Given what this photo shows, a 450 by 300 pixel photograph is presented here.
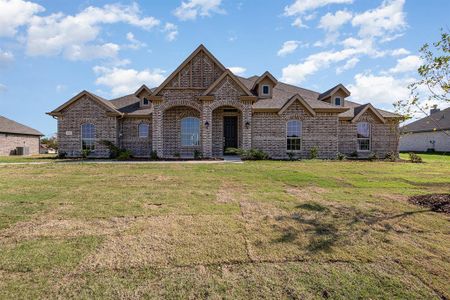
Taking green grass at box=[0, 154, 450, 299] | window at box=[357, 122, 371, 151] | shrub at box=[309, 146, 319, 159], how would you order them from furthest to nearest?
window at box=[357, 122, 371, 151] → shrub at box=[309, 146, 319, 159] → green grass at box=[0, 154, 450, 299]

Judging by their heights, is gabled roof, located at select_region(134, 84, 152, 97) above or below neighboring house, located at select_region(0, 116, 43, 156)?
above

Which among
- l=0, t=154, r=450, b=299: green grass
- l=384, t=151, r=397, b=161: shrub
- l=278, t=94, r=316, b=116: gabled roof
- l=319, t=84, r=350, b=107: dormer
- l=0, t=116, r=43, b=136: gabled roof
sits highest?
l=319, t=84, r=350, b=107: dormer

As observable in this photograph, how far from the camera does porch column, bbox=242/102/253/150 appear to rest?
59.3ft

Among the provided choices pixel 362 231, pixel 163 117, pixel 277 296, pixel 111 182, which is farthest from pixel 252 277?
pixel 163 117

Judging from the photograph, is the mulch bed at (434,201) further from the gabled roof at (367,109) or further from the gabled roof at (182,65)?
the gabled roof at (182,65)

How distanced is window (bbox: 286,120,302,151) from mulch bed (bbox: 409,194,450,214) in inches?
485

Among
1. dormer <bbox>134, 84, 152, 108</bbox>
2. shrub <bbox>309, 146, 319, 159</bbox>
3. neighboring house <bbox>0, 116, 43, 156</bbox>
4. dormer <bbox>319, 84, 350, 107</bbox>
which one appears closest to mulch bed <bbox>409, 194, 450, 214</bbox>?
shrub <bbox>309, 146, 319, 159</bbox>

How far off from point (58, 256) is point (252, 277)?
2490 mm

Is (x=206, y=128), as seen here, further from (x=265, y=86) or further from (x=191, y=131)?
(x=265, y=86)

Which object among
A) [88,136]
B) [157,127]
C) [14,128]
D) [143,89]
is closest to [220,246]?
[157,127]

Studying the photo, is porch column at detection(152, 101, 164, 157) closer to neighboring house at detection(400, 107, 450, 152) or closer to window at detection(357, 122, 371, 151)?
window at detection(357, 122, 371, 151)

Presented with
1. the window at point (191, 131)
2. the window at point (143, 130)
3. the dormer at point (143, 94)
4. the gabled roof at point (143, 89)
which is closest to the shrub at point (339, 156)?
the window at point (191, 131)

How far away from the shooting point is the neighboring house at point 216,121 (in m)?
18.2

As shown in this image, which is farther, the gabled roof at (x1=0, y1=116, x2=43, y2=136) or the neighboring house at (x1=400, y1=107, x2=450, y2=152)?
the neighboring house at (x1=400, y1=107, x2=450, y2=152)
